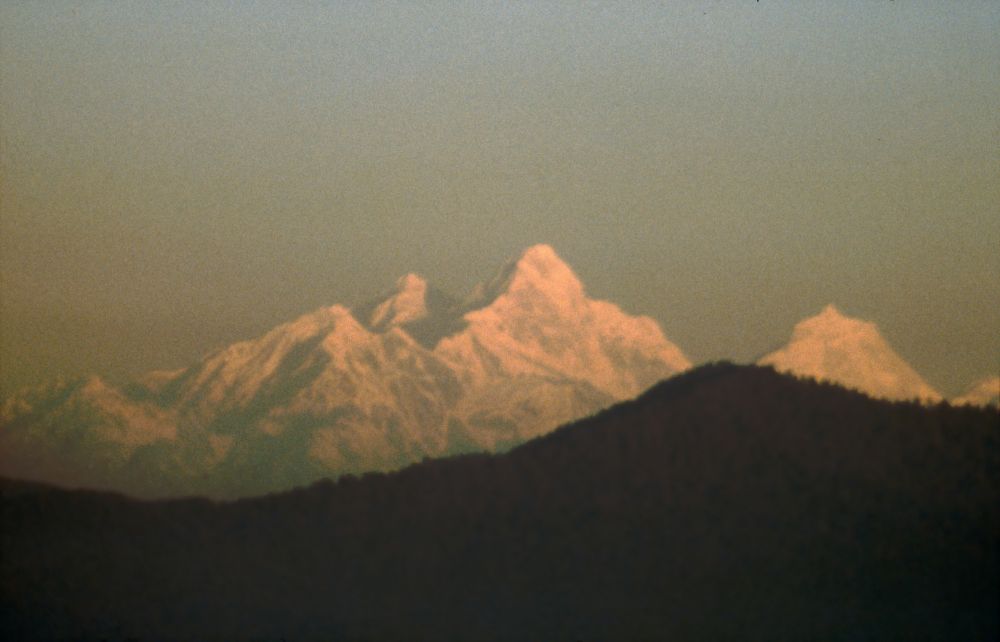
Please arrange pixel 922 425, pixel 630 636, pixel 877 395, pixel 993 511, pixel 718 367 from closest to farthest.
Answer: pixel 630 636, pixel 993 511, pixel 922 425, pixel 877 395, pixel 718 367

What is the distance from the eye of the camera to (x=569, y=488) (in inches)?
2393

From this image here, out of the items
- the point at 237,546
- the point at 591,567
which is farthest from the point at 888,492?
the point at 237,546

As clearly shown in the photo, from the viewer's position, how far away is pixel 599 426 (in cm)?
6550

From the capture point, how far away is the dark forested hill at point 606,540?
2007 inches

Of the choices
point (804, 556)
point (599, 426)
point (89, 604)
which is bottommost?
point (89, 604)

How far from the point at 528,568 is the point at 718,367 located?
1707cm

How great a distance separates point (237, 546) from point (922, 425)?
1214 inches

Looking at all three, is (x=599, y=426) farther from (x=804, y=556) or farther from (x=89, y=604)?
(x=89, y=604)

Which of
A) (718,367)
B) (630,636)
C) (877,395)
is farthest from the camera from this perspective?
(718,367)

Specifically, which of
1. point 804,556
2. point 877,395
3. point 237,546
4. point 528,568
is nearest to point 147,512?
point 237,546

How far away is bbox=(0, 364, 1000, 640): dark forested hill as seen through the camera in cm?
5097

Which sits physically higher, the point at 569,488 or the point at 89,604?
the point at 569,488

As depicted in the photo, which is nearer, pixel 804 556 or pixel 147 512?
pixel 804 556

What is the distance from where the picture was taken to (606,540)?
186 ft
